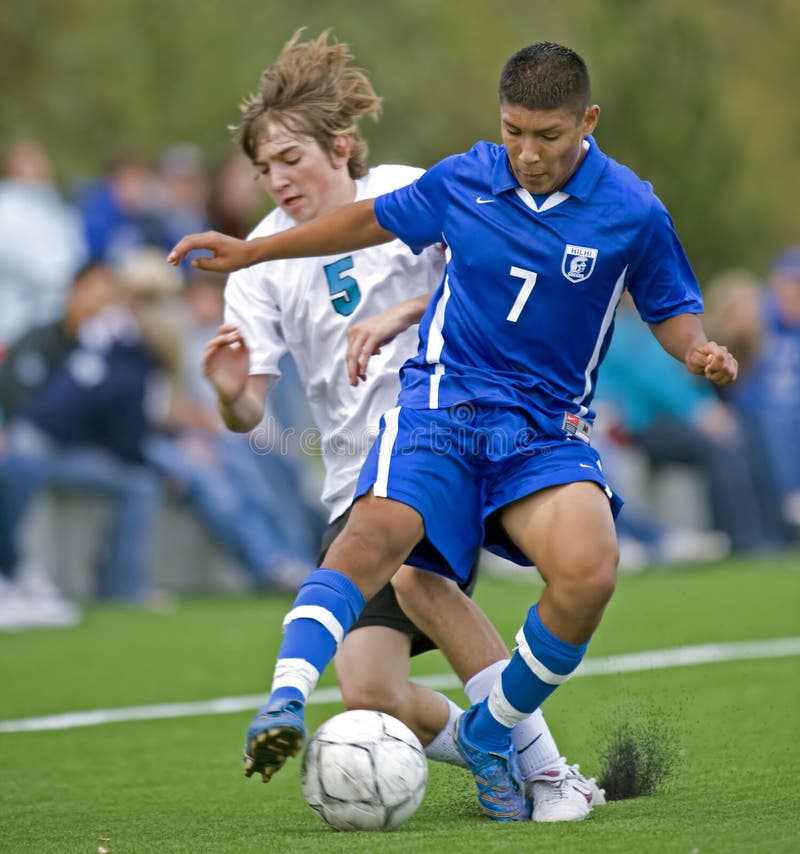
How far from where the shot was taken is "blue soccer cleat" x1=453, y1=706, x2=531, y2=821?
16.0 feet

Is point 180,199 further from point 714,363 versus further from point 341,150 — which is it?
point 714,363

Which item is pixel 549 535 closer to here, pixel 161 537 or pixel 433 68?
pixel 161 537

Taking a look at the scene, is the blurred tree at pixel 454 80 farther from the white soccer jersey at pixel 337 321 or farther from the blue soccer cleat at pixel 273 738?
the blue soccer cleat at pixel 273 738

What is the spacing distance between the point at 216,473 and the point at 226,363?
7.03 metres

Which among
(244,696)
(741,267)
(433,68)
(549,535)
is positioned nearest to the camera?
(549,535)

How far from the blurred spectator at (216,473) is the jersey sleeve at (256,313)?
643 centimetres

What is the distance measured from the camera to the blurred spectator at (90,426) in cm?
1126

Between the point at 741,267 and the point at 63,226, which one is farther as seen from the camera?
the point at 741,267

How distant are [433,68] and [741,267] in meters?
5.33

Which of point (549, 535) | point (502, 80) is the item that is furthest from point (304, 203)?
point (549, 535)

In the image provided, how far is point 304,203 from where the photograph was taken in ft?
18.8

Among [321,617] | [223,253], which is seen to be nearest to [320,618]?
[321,617]

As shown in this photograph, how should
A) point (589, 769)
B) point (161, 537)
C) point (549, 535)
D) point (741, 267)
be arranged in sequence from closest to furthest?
1. point (549, 535)
2. point (589, 769)
3. point (161, 537)
4. point (741, 267)

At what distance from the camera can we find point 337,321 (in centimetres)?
571
